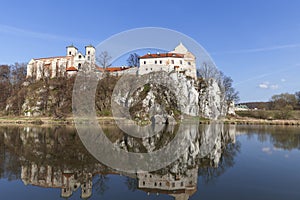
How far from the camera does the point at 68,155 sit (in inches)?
617

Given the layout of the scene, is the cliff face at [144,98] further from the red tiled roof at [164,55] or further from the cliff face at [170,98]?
the red tiled roof at [164,55]

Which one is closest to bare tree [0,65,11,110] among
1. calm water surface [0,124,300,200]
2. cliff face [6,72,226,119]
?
cliff face [6,72,226,119]

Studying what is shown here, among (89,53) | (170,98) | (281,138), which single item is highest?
(89,53)

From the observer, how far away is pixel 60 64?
2980 inches

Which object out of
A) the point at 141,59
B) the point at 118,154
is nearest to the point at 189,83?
the point at 141,59

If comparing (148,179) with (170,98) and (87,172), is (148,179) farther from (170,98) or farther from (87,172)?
(170,98)

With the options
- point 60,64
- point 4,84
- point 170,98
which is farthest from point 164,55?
point 4,84

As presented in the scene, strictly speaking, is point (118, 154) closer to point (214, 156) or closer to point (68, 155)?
point (68, 155)

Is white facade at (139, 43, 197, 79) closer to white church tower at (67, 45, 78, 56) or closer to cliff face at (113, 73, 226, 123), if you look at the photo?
cliff face at (113, 73, 226, 123)

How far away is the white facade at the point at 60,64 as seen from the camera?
71.9 metres

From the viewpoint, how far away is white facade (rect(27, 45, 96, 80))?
236ft

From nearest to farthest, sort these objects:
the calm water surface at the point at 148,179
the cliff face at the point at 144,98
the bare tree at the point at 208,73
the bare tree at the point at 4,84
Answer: the calm water surface at the point at 148,179, the cliff face at the point at 144,98, the bare tree at the point at 4,84, the bare tree at the point at 208,73

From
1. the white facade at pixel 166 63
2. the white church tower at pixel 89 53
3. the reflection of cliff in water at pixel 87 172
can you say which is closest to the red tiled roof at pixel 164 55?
the white facade at pixel 166 63

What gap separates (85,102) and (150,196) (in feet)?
138
